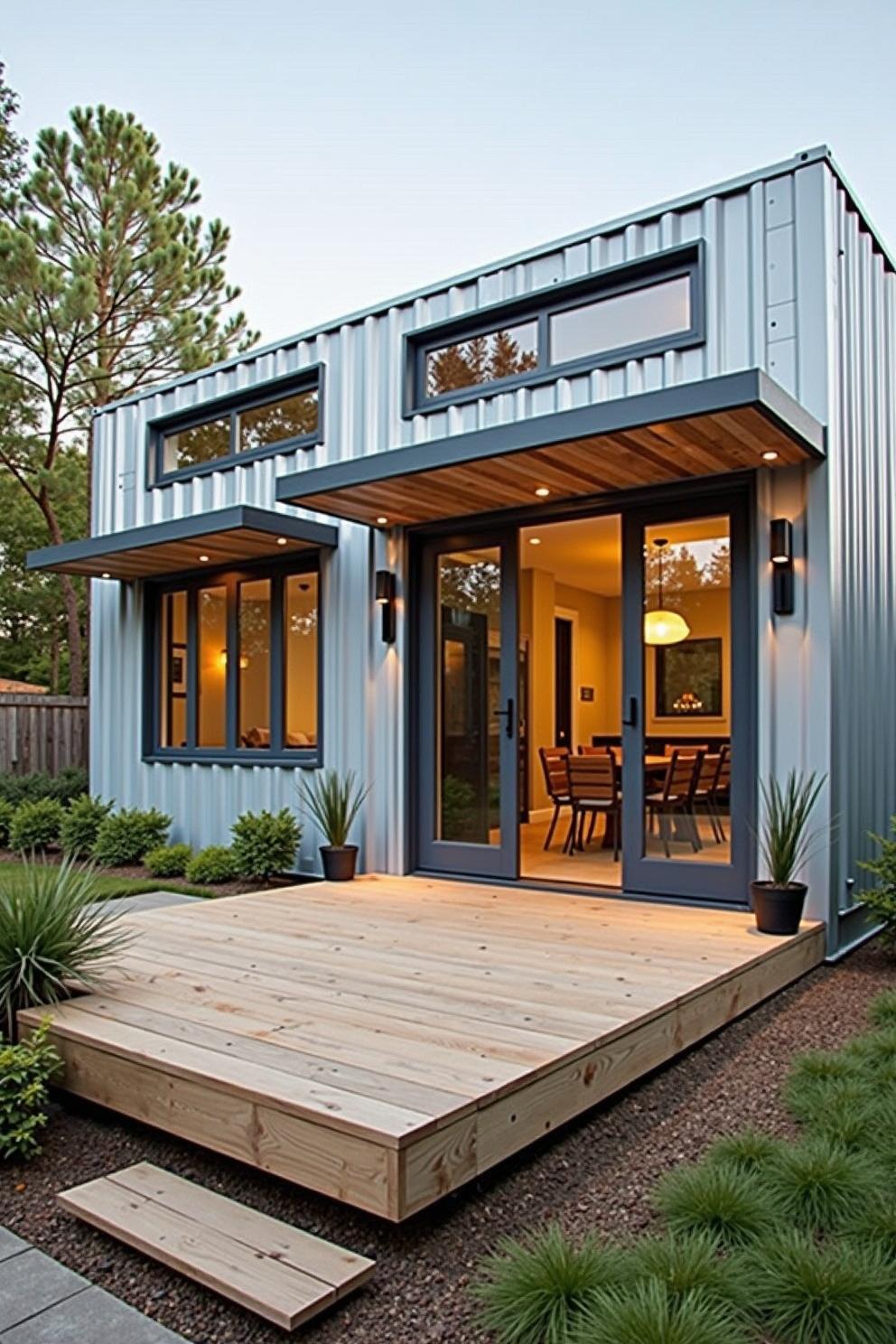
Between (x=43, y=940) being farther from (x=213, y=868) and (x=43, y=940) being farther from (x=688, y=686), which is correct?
(x=688, y=686)

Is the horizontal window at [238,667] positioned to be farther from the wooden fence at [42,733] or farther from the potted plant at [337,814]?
the wooden fence at [42,733]

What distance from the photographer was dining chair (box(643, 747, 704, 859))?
216 inches

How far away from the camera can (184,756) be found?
8117 millimetres

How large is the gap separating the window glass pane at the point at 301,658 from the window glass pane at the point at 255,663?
0.77 feet

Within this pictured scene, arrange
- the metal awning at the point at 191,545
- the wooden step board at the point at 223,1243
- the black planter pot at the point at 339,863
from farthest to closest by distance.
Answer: the metal awning at the point at 191,545 → the black planter pot at the point at 339,863 → the wooden step board at the point at 223,1243

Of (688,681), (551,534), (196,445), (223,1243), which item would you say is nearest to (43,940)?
(223,1243)

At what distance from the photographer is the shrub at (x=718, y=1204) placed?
222 cm

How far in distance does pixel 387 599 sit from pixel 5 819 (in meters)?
5.19

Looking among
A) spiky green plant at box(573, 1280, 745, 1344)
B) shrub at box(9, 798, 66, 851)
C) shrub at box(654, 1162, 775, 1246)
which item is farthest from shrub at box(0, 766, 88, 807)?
spiky green plant at box(573, 1280, 745, 1344)

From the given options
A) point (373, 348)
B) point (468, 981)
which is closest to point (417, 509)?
point (373, 348)

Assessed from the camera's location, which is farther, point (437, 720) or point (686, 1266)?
point (437, 720)

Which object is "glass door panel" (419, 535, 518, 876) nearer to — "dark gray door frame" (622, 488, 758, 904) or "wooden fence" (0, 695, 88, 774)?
"dark gray door frame" (622, 488, 758, 904)

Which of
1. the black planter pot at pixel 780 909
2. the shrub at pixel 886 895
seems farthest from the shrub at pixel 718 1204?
the shrub at pixel 886 895

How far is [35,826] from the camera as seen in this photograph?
28.1 ft
